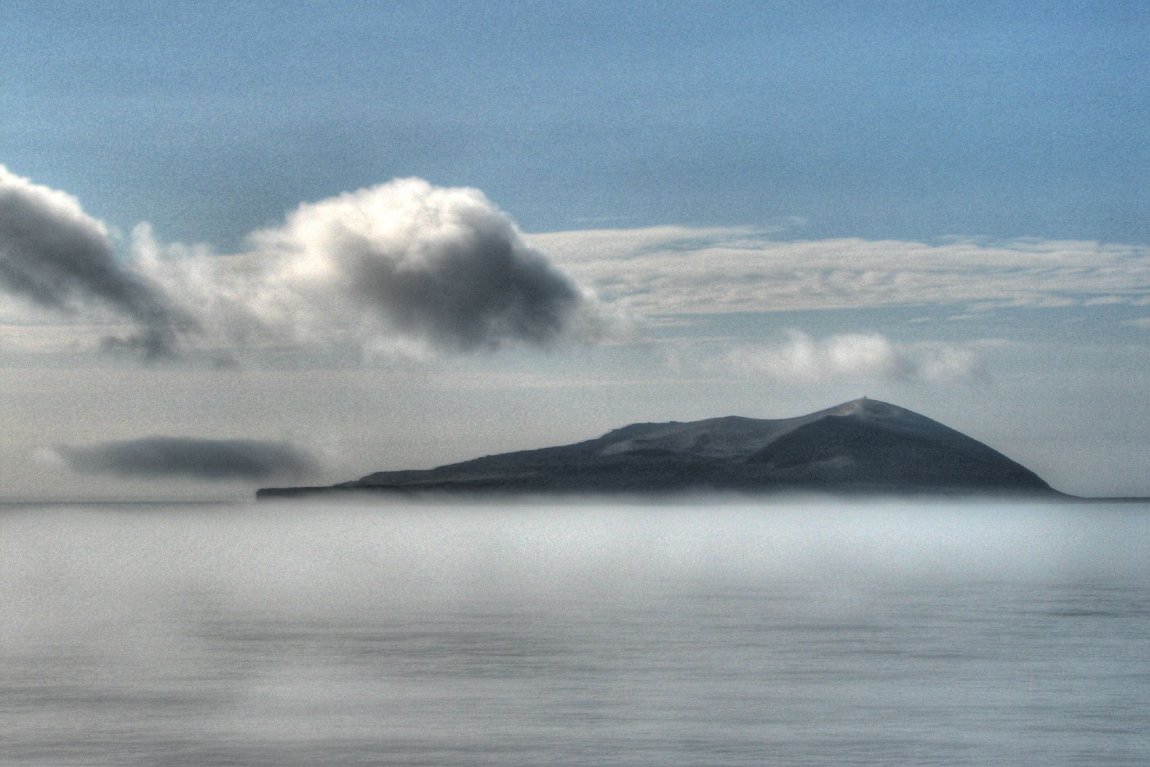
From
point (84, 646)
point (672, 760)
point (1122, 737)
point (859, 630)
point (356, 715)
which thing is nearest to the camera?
point (672, 760)

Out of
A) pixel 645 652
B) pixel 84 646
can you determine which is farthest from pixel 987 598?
pixel 84 646

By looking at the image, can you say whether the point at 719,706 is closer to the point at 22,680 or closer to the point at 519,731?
the point at 519,731

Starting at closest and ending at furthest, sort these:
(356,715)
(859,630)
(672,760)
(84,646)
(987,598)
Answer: (672,760) → (356,715) → (84,646) → (859,630) → (987,598)

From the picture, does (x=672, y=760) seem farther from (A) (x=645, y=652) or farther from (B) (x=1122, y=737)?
(A) (x=645, y=652)

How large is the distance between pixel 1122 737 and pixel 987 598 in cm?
3066

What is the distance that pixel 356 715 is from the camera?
28.5m

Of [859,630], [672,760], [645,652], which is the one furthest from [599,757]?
[859,630]

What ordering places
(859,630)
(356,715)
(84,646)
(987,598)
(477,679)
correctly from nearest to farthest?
1. (356,715)
2. (477,679)
3. (84,646)
4. (859,630)
5. (987,598)

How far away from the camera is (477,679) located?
108ft

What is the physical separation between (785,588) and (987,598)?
935cm

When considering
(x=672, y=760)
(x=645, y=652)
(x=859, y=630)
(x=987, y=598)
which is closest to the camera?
(x=672, y=760)

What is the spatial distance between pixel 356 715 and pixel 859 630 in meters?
19.6

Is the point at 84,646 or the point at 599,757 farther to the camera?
the point at 84,646

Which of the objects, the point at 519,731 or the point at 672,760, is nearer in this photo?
the point at 672,760
